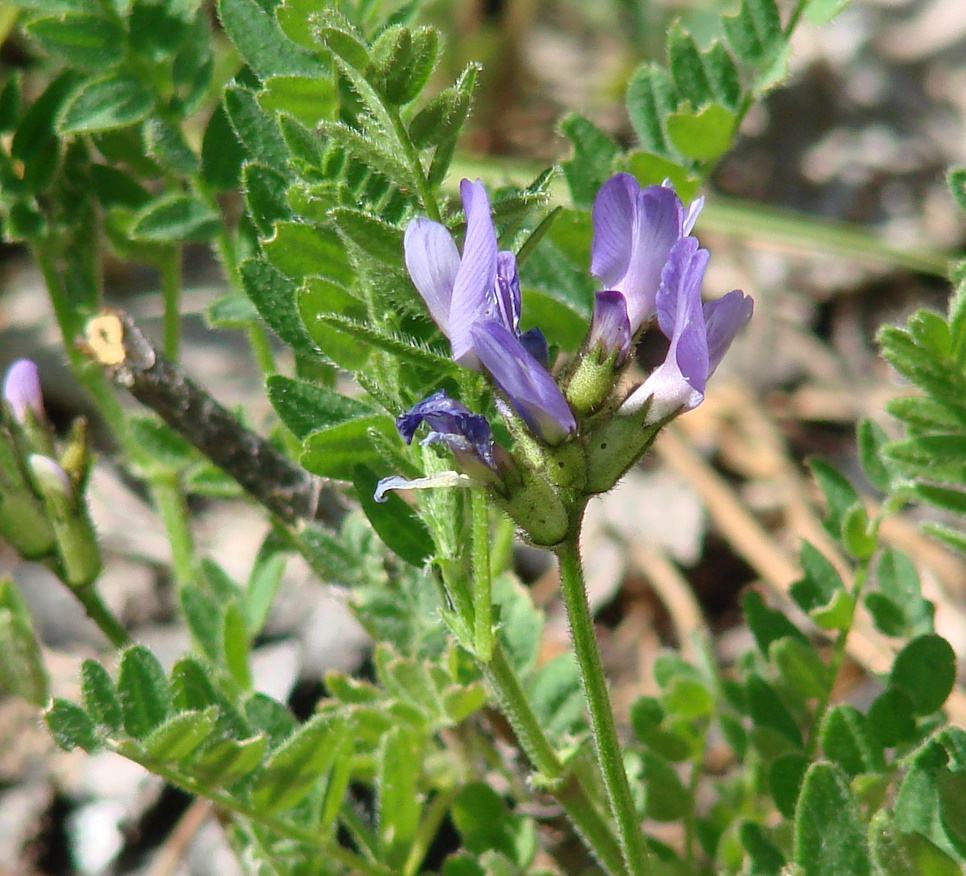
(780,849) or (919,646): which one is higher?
(919,646)

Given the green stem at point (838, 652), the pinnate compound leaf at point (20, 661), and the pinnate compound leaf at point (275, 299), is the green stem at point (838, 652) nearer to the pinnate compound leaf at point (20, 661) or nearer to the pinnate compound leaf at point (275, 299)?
the pinnate compound leaf at point (275, 299)

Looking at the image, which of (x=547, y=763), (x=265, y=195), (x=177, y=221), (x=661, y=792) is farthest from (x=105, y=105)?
(x=661, y=792)

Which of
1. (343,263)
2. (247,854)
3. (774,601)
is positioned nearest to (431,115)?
(343,263)

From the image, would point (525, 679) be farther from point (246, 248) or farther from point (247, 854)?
point (246, 248)

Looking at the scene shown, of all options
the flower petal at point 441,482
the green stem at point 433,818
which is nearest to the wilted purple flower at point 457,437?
the flower petal at point 441,482

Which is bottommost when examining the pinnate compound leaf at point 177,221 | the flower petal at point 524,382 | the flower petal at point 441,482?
the flower petal at point 441,482

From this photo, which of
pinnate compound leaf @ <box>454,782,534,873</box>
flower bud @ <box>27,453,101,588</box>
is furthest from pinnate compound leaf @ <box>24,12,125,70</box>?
pinnate compound leaf @ <box>454,782,534,873</box>
